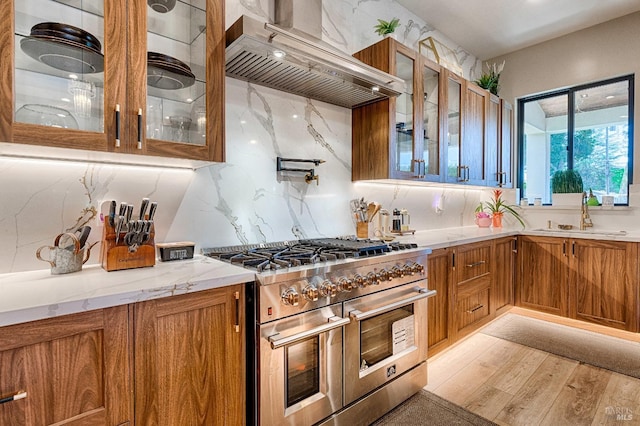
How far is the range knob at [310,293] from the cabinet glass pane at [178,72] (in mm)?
859

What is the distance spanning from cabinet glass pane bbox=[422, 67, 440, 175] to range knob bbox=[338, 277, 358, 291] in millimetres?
1591

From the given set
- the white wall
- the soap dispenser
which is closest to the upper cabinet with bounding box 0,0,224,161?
the white wall

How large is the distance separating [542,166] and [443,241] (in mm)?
2717

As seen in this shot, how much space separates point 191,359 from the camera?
49.4 inches

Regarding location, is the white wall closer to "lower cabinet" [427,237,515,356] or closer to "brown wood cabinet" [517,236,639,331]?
"lower cabinet" [427,237,515,356]

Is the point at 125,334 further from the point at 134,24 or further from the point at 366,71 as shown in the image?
the point at 366,71

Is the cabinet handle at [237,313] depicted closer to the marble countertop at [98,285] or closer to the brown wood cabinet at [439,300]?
the marble countertop at [98,285]

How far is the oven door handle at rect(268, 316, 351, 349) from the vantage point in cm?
139

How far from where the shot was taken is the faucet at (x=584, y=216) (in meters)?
3.56

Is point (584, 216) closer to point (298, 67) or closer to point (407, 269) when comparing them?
point (407, 269)

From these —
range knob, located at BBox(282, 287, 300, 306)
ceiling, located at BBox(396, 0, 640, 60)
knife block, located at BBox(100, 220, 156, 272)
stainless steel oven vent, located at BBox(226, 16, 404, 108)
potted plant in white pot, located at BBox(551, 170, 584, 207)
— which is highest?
ceiling, located at BBox(396, 0, 640, 60)

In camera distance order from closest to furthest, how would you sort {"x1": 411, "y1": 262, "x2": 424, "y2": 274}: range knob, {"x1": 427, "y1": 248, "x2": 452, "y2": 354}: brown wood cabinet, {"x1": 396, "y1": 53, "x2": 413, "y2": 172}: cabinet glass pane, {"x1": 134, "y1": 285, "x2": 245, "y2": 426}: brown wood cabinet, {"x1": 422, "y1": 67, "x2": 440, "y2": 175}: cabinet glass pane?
{"x1": 134, "y1": 285, "x2": 245, "y2": 426}: brown wood cabinet → {"x1": 411, "y1": 262, "x2": 424, "y2": 274}: range knob → {"x1": 427, "y1": 248, "x2": 452, "y2": 354}: brown wood cabinet → {"x1": 396, "y1": 53, "x2": 413, "y2": 172}: cabinet glass pane → {"x1": 422, "y1": 67, "x2": 440, "y2": 175}: cabinet glass pane

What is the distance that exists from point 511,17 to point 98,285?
4.23 metres

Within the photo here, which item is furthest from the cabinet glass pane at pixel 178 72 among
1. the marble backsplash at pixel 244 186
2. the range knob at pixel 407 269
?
the range knob at pixel 407 269
